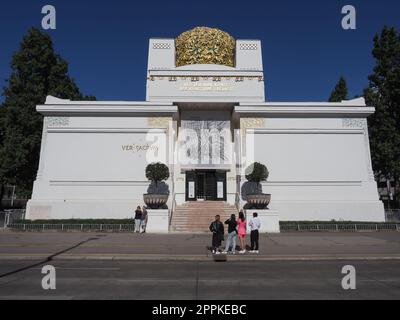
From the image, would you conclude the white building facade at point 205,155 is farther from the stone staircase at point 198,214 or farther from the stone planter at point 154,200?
the stone planter at point 154,200

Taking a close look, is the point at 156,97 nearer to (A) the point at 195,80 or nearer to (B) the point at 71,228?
(A) the point at 195,80

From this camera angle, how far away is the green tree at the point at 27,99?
94.6 ft

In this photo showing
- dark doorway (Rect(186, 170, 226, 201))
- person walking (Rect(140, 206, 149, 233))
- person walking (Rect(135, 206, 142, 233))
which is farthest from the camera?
dark doorway (Rect(186, 170, 226, 201))

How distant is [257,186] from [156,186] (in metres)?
7.14

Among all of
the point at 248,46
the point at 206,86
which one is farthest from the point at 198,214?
the point at 248,46

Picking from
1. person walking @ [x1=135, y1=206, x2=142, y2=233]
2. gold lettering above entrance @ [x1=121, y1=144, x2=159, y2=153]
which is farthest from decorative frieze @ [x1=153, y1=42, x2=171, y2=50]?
person walking @ [x1=135, y1=206, x2=142, y2=233]

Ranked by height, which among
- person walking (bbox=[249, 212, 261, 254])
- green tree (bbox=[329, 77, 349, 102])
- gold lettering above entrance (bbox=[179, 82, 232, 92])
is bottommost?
person walking (bbox=[249, 212, 261, 254])

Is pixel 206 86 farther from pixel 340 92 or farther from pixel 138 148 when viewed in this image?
pixel 340 92

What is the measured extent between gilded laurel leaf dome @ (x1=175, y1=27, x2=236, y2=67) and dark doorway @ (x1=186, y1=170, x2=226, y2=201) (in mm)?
10271

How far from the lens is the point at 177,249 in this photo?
1358 centimetres

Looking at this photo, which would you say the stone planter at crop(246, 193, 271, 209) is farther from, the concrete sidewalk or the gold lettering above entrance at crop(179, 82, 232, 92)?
the gold lettering above entrance at crop(179, 82, 232, 92)

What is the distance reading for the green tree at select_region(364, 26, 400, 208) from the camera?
2917 centimetres

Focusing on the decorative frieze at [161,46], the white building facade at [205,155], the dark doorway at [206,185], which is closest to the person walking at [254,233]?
the white building facade at [205,155]

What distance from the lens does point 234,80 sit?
2909 cm
